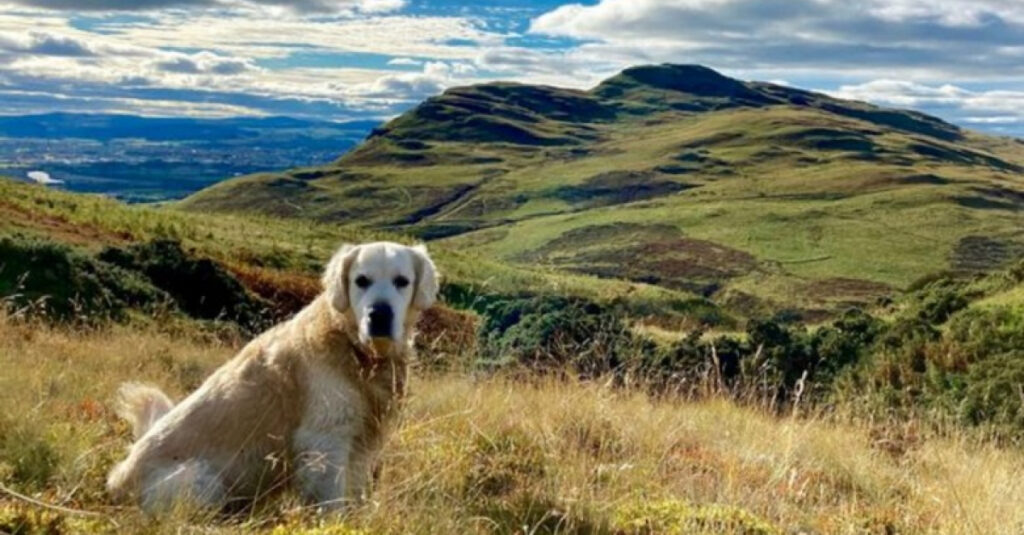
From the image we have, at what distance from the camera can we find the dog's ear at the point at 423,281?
20.1 feet

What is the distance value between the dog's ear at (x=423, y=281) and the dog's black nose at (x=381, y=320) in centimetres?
42

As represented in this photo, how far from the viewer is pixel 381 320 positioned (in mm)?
5695

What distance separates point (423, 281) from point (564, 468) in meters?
1.54

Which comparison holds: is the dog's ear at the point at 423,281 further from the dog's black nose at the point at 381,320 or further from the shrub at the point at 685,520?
the shrub at the point at 685,520

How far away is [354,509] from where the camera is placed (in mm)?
5004

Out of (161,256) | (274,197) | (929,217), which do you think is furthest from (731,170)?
(161,256)

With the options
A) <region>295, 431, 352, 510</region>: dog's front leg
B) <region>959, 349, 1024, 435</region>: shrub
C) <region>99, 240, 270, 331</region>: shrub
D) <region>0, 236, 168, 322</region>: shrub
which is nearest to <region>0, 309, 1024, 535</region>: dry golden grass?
<region>295, 431, 352, 510</region>: dog's front leg

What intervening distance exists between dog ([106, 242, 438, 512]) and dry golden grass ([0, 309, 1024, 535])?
8.0 inches

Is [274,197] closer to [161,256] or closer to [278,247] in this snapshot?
[278,247]

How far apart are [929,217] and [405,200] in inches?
3161

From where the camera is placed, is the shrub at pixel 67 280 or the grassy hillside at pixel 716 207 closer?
the shrub at pixel 67 280

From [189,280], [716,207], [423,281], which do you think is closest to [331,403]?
[423,281]

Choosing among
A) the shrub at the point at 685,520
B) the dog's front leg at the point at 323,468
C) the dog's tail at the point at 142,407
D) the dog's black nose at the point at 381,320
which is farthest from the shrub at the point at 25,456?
the shrub at the point at 685,520

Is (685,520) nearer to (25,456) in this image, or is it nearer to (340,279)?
(340,279)
